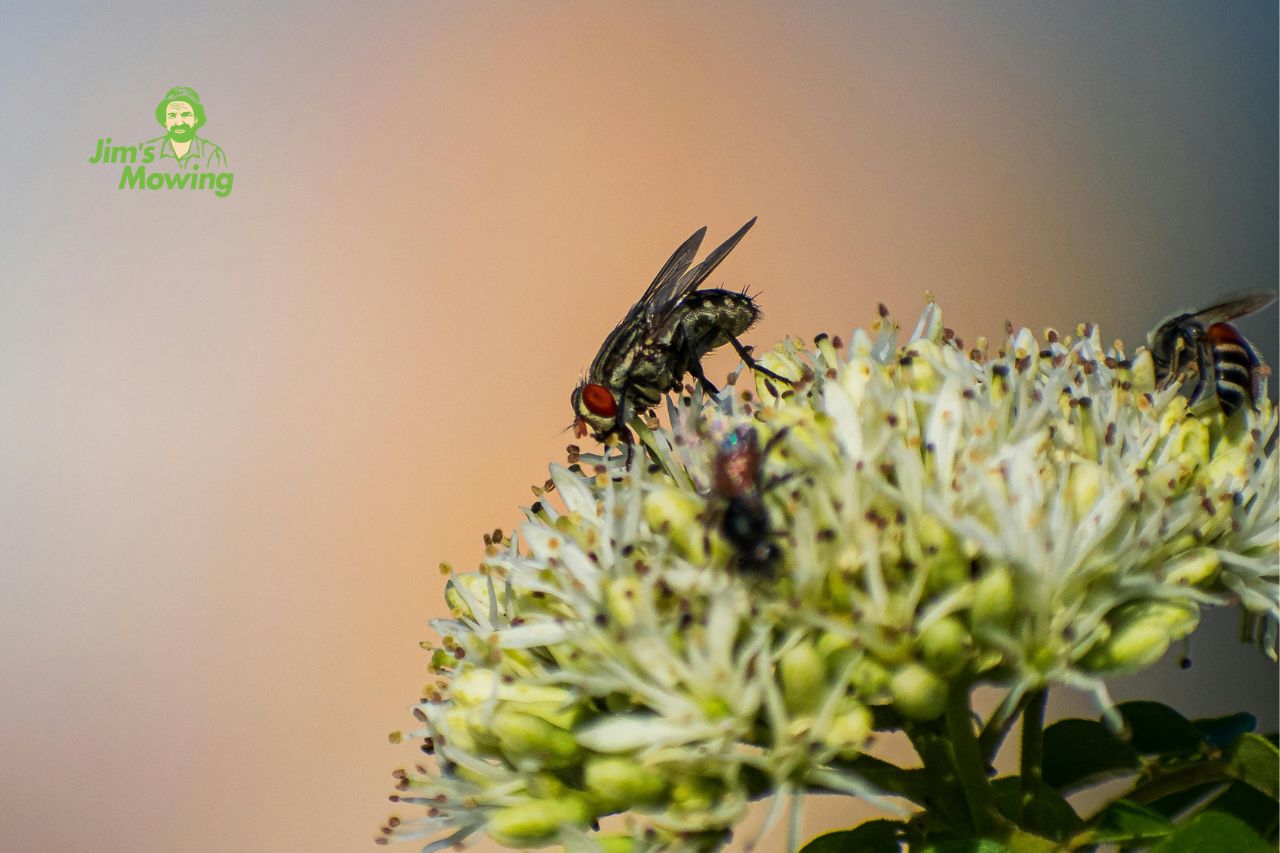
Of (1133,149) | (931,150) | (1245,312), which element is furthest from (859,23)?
(1245,312)

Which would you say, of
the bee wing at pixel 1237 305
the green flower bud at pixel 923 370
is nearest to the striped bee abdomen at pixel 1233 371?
the bee wing at pixel 1237 305

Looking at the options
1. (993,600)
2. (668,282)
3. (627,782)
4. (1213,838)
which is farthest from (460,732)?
(668,282)

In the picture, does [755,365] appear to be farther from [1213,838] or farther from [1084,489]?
[1213,838]

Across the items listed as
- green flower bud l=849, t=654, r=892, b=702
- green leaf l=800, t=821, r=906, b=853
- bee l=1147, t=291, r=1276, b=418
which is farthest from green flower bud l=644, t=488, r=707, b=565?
bee l=1147, t=291, r=1276, b=418

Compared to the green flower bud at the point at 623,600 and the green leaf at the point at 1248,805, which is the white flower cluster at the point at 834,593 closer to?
the green flower bud at the point at 623,600

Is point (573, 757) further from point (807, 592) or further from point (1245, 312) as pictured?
point (1245, 312)
